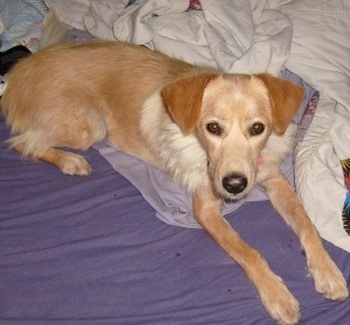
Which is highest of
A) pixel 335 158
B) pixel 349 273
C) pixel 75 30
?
pixel 75 30

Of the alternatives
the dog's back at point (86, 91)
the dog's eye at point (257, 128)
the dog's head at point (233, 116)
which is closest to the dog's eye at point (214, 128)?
the dog's head at point (233, 116)

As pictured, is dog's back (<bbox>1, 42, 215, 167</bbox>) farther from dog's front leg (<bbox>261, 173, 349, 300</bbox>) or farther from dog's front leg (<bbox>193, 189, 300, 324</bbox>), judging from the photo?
dog's front leg (<bbox>261, 173, 349, 300</bbox>)

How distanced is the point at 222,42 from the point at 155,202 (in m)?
1.21

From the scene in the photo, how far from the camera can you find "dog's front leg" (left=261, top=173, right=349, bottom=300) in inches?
79.3

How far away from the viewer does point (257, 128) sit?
2113 mm

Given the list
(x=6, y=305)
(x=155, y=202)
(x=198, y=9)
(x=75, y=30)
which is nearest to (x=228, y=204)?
(x=155, y=202)

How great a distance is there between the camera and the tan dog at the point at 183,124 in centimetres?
205

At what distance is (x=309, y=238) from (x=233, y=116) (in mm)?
718

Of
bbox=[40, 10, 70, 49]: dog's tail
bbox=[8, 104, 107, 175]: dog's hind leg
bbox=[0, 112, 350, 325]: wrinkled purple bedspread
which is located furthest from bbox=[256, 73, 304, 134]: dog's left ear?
bbox=[40, 10, 70, 49]: dog's tail

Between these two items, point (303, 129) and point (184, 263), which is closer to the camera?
point (184, 263)

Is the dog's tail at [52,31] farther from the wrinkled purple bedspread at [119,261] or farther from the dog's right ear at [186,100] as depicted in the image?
the dog's right ear at [186,100]

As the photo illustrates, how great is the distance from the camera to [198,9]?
3246 mm

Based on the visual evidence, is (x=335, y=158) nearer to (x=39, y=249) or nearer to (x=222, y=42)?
(x=222, y=42)

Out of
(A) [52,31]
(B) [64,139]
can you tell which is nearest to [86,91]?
(B) [64,139]
